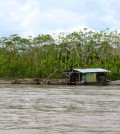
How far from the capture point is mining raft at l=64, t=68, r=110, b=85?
36.1 metres

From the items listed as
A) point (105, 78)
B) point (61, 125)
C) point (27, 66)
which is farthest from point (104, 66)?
point (61, 125)

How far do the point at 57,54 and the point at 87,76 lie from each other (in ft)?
34.6

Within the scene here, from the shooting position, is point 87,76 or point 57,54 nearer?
point 87,76

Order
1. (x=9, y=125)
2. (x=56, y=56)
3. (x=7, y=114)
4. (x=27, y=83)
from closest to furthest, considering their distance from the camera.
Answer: (x=9, y=125) → (x=7, y=114) → (x=27, y=83) → (x=56, y=56)

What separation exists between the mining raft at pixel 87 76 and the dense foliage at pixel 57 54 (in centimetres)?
343

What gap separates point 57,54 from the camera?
46.4 meters

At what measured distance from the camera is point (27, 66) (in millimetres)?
42094

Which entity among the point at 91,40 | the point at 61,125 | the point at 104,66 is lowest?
the point at 61,125

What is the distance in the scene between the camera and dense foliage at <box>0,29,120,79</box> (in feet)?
136

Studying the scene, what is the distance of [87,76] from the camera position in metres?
36.5

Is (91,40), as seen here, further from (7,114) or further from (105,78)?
(7,114)

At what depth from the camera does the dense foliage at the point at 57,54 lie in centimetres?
4147

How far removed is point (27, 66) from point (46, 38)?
7.55 m

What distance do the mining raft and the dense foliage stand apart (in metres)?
3.43
